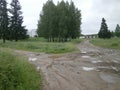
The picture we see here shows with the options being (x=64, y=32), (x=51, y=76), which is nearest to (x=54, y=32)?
(x=64, y=32)

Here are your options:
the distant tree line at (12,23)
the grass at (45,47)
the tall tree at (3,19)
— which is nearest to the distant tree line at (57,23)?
the distant tree line at (12,23)

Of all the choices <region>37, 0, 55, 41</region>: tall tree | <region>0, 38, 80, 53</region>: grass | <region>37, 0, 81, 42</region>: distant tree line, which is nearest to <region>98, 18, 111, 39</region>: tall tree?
<region>37, 0, 81, 42</region>: distant tree line

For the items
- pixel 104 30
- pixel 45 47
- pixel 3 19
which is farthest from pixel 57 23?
pixel 45 47

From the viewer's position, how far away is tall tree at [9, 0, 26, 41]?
168 ft

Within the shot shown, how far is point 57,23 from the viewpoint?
6000 cm

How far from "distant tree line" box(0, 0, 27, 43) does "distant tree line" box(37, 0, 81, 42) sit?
647cm

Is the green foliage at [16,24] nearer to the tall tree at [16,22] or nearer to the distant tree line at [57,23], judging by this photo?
the tall tree at [16,22]

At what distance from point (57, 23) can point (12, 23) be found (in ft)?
41.4

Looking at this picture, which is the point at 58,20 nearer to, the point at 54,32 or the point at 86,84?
the point at 54,32

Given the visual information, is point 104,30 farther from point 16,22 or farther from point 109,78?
point 109,78

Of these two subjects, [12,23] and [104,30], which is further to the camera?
[104,30]

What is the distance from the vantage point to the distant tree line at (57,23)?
58.4 metres

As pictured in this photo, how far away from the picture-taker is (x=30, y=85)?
934 centimetres

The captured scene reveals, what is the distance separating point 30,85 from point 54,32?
50065 millimetres
